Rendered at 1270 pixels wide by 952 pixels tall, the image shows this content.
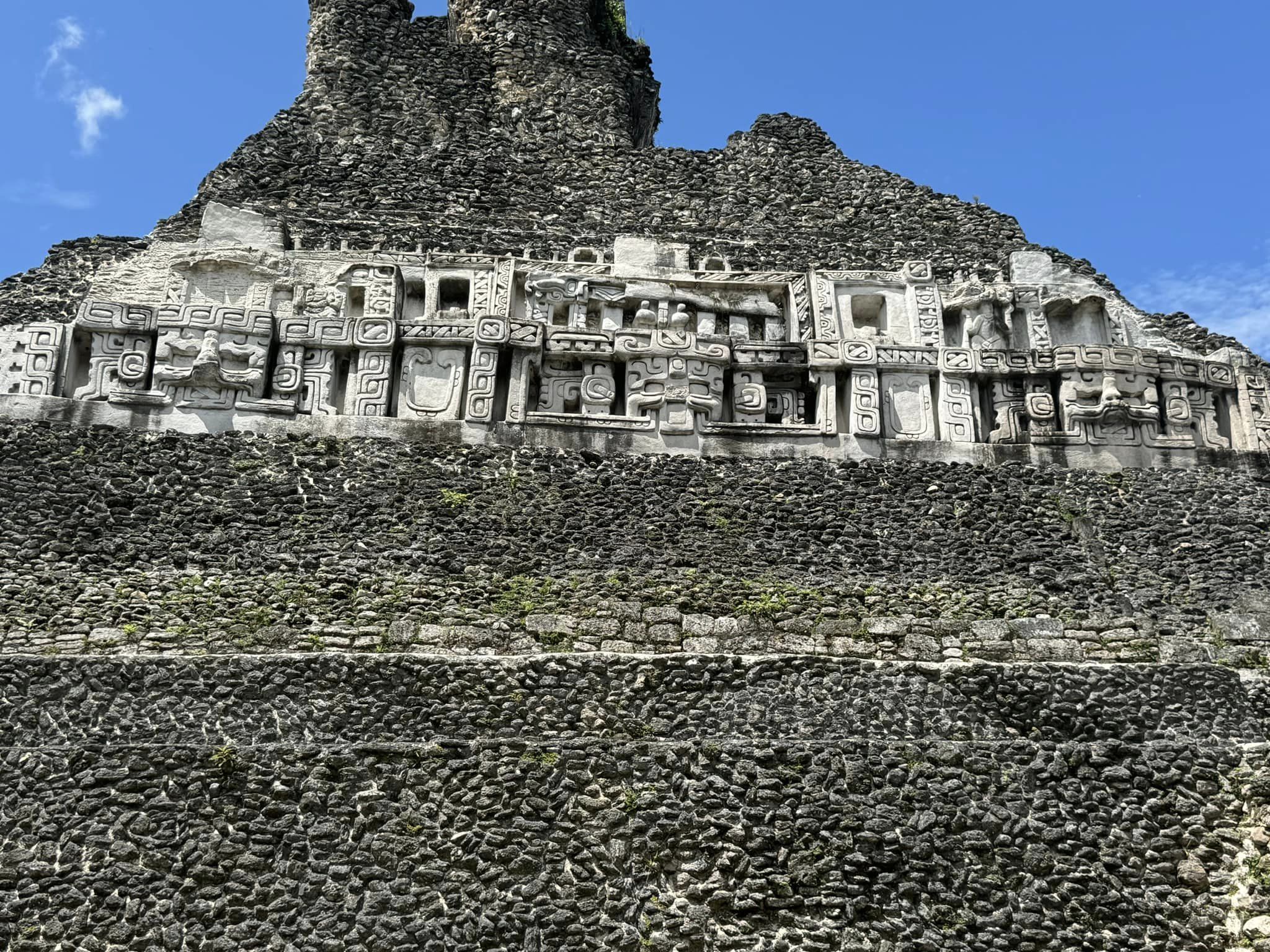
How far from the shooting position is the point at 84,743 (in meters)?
6.35

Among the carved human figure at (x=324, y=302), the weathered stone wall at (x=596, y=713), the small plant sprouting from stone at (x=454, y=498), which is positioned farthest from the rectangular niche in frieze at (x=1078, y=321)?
the carved human figure at (x=324, y=302)

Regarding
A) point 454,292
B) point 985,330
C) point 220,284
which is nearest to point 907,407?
point 985,330

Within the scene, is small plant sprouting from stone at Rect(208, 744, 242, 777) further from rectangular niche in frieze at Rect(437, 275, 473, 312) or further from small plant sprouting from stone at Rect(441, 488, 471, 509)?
rectangular niche in frieze at Rect(437, 275, 473, 312)

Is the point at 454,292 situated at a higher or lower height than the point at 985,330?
higher

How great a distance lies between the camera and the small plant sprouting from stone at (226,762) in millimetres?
6281

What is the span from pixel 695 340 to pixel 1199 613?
3974 millimetres

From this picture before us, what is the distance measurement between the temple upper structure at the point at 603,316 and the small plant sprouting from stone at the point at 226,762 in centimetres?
314

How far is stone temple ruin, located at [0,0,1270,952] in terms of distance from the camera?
611cm

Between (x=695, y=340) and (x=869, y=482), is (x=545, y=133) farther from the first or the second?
(x=869, y=482)

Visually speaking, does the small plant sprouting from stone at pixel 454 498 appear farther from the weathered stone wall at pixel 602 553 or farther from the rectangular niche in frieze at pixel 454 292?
the rectangular niche in frieze at pixel 454 292

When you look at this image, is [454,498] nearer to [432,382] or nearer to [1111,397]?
[432,382]

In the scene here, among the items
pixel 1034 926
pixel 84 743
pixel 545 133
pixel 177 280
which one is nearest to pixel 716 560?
pixel 1034 926

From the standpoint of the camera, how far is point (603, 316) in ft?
32.6

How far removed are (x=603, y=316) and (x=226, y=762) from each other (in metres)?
4.90
